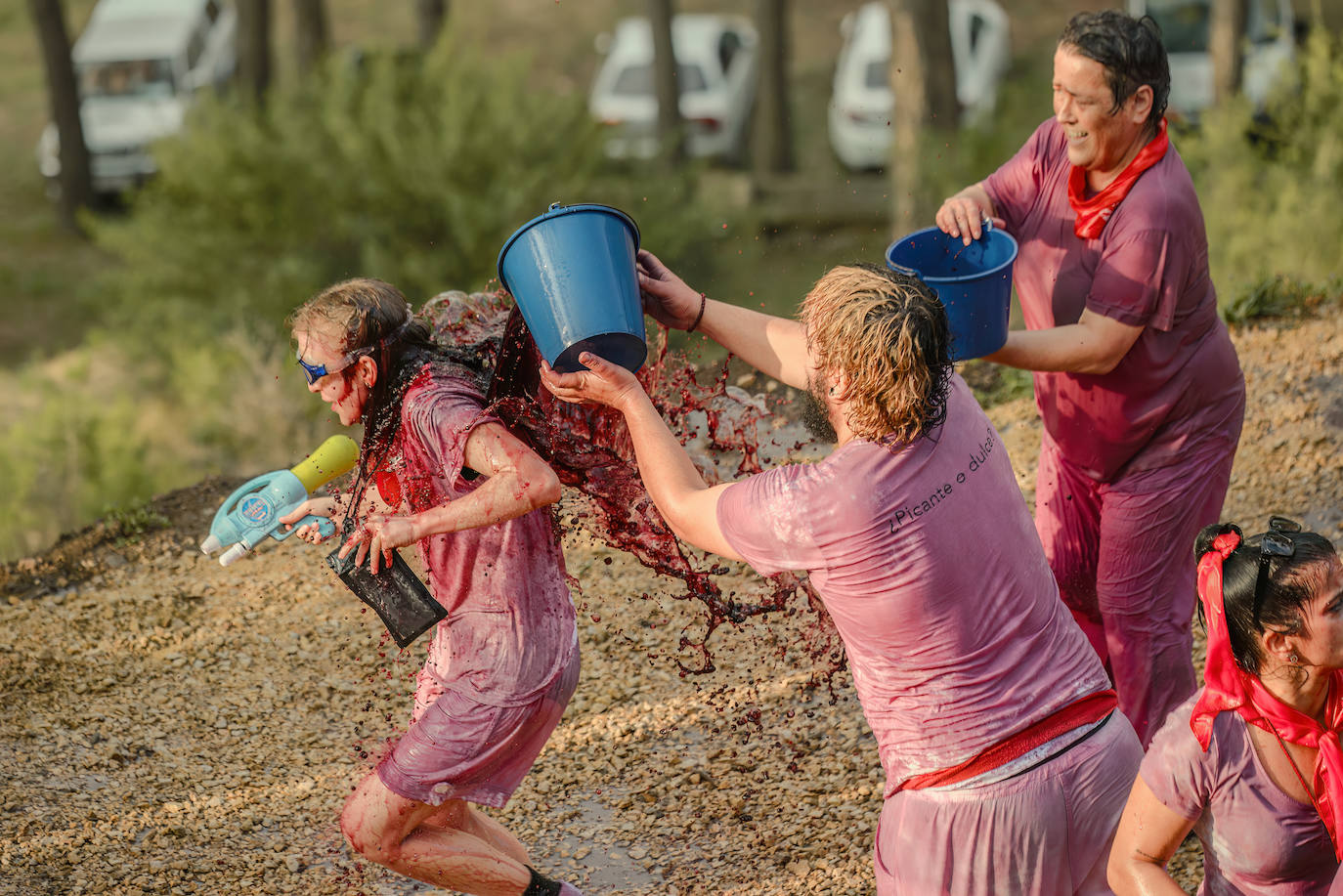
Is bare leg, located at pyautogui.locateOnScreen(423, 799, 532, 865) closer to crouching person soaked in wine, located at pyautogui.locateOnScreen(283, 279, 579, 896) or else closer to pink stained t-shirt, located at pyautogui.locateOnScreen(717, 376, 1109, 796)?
crouching person soaked in wine, located at pyautogui.locateOnScreen(283, 279, 579, 896)

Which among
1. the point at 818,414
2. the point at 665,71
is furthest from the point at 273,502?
the point at 665,71

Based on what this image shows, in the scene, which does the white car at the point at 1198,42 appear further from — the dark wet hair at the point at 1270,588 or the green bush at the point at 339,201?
the dark wet hair at the point at 1270,588

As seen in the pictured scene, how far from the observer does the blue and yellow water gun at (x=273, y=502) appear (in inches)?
122

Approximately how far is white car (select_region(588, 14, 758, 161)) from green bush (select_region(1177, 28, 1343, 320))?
23.9ft

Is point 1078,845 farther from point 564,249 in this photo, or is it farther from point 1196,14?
point 1196,14

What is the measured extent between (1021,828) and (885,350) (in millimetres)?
914

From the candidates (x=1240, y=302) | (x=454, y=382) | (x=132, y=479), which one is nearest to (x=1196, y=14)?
(x=1240, y=302)

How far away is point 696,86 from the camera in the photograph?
55.4 feet

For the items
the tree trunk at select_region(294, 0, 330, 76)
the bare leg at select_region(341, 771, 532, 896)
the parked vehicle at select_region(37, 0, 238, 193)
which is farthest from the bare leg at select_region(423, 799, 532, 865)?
the parked vehicle at select_region(37, 0, 238, 193)

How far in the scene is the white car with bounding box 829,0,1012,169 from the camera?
15617mm

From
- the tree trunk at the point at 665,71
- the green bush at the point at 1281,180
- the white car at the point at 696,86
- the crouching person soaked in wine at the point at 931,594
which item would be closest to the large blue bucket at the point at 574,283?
the crouching person soaked in wine at the point at 931,594

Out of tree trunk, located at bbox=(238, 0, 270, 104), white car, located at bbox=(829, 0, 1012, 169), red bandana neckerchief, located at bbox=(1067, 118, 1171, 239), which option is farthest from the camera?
white car, located at bbox=(829, 0, 1012, 169)

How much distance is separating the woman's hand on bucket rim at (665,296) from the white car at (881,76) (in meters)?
12.2

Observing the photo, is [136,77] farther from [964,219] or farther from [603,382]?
[603,382]
